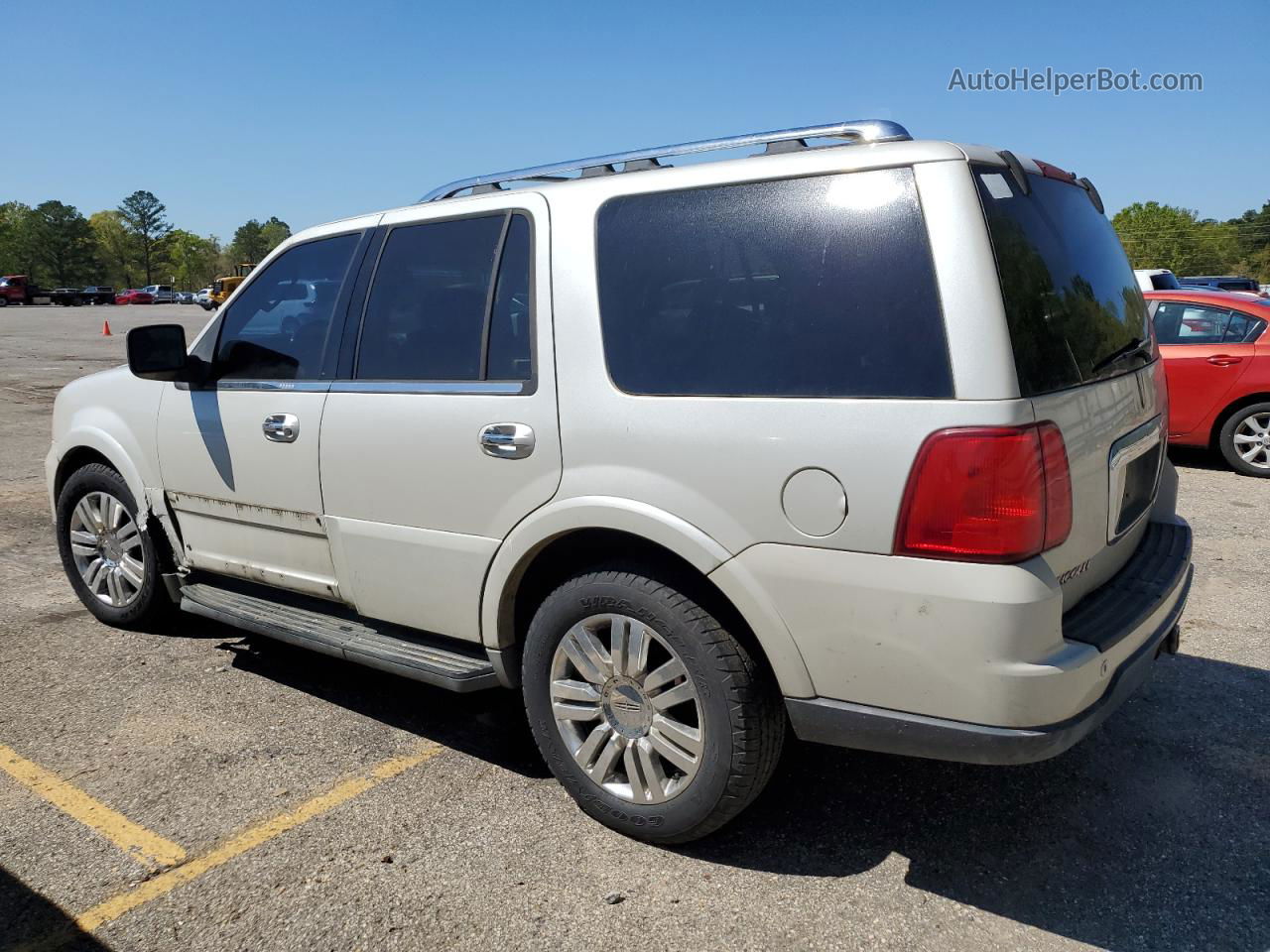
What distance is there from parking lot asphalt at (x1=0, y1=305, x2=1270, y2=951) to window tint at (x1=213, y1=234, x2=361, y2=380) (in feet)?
4.52

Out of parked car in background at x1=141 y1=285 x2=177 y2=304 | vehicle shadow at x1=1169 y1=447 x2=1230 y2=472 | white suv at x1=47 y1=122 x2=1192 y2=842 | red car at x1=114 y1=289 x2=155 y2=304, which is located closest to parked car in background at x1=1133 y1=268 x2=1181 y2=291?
vehicle shadow at x1=1169 y1=447 x2=1230 y2=472

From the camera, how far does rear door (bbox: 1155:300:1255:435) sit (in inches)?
347

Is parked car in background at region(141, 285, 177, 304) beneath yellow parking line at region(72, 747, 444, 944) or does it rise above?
above

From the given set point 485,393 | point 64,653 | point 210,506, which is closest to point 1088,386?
point 485,393

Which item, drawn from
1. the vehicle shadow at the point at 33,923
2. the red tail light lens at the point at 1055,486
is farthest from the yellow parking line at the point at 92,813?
the red tail light lens at the point at 1055,486

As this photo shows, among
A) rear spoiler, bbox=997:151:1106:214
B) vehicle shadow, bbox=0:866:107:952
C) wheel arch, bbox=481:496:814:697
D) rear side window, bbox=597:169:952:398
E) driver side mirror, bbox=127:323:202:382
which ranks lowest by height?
vehicle shadow, bbox=0:866:107:952

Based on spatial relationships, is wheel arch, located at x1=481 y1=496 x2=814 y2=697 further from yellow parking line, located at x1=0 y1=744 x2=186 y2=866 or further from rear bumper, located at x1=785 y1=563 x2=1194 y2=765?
yellow parking line, located at x1=0 y1=744 x2=186 y2=866

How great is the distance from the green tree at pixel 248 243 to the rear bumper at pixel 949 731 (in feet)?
494

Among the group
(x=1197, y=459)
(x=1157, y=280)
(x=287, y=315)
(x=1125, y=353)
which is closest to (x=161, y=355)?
(x=287, y=315)

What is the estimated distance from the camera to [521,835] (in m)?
3.11

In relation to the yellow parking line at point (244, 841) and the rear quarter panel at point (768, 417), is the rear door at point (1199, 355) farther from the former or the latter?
the yellow parking line at point (244, 841)

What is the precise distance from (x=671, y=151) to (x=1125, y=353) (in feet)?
5.04

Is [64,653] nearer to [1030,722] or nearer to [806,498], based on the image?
[806,498]

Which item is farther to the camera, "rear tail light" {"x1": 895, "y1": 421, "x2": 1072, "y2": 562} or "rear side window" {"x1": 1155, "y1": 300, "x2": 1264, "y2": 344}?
"rear side window" {"x1": 1155, "y1": 300, "x2": 1264, "y2": 344}
